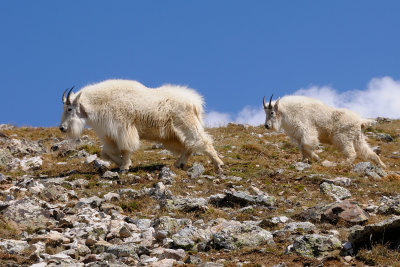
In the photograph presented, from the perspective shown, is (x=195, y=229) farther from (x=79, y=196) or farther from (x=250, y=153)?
(x=250, y=153)

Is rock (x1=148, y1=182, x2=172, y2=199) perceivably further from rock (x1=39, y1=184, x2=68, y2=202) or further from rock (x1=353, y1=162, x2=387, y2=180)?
rock (x1=353, y1=162, x2=387, y2=180)

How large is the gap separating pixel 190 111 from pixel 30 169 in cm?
510

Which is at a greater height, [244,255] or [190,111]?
[190,111]

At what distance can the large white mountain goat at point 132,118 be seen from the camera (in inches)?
577

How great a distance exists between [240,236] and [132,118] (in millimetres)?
6804

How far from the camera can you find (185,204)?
10.8 m

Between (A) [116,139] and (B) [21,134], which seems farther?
(B) [21,134]

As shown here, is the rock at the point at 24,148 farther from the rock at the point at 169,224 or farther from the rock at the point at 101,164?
the rock at the point at 169,224

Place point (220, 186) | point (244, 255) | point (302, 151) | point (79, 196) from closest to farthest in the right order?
1. point (244, 255)
2. point (79, 196)
3. point (220, 186)
4. point (302, 151)

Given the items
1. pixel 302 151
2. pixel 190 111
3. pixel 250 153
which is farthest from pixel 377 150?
pixel 190 111

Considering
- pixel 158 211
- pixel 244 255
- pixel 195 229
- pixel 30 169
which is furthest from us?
pixel 30 169

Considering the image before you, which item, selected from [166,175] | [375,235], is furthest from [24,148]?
[375,235]

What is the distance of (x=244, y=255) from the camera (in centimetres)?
817

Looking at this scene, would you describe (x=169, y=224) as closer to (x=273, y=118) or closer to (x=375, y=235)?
(x=375, y=235)
